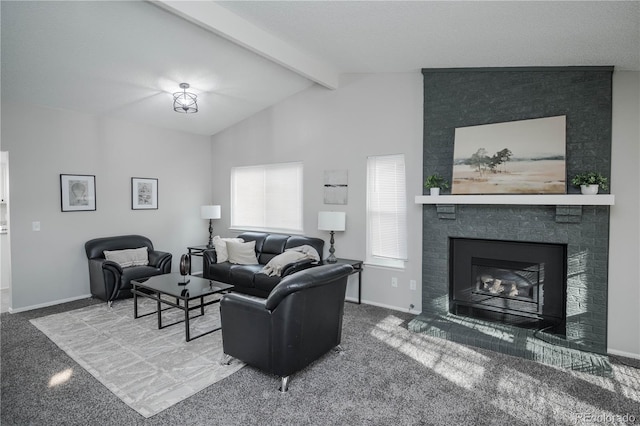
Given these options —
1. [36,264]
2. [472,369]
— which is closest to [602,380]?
[472,369]

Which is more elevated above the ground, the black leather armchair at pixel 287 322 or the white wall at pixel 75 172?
the white wall at pixel 75 172

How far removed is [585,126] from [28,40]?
5286 millimetres

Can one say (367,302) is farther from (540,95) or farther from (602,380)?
(540,95)

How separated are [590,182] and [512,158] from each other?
0.69m

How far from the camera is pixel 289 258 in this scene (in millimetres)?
4613

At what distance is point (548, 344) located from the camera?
3205 mm

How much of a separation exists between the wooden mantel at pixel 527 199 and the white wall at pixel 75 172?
14.0ft

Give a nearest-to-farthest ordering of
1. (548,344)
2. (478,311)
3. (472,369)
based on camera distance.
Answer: (472,369) → (548,344) → (478,311)

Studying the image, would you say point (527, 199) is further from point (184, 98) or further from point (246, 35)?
point (184, 98)

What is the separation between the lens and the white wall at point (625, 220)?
3094 mm

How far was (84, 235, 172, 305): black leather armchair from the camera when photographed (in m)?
4.51

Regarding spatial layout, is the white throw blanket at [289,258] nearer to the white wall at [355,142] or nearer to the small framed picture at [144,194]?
the white wall at [355,142]

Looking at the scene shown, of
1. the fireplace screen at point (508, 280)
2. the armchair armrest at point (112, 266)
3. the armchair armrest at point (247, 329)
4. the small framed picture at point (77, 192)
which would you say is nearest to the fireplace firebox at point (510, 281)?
the fireplace screen at point (508, 280)

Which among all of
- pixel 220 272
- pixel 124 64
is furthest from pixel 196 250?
pixel 124 64
